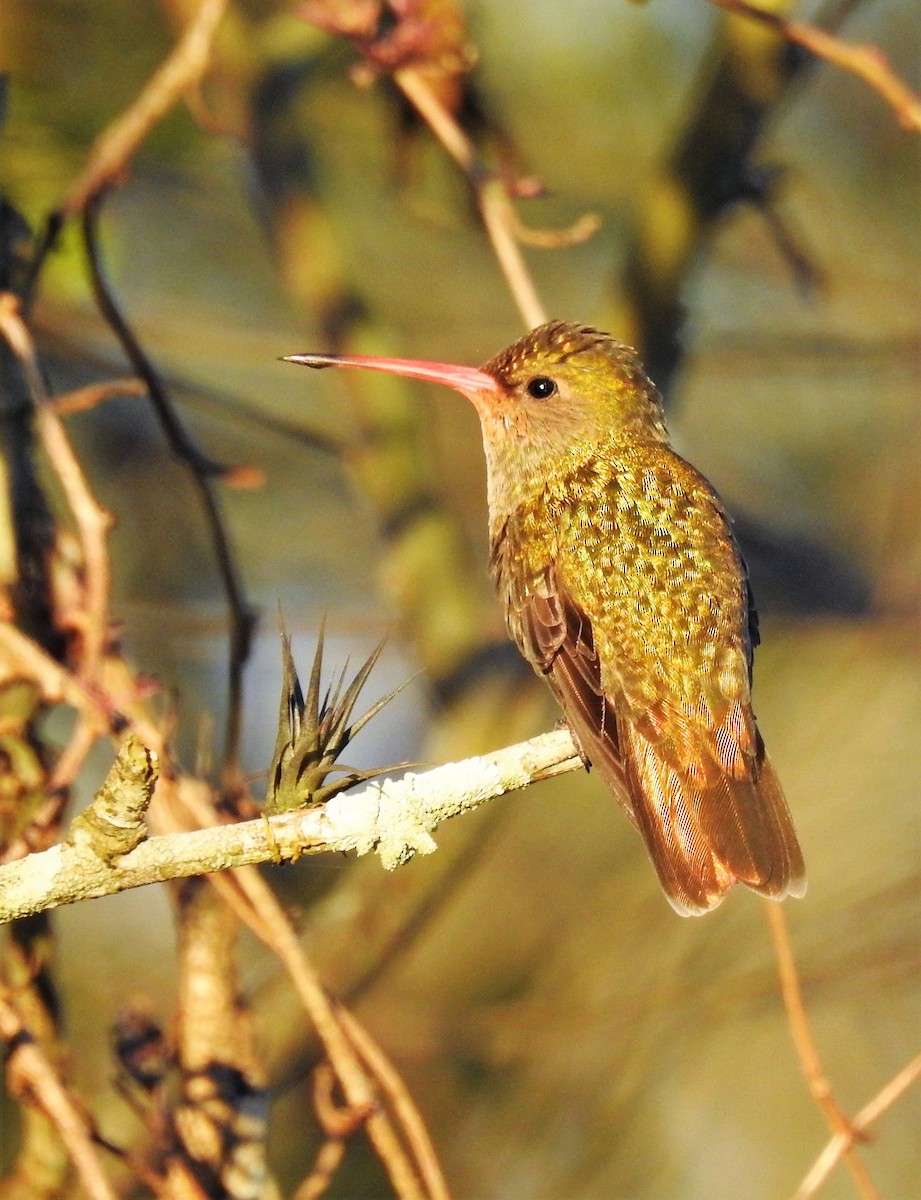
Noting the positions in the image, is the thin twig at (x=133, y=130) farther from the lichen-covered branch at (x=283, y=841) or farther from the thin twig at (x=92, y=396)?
the lichen-covered branch at (x=283, y=841)

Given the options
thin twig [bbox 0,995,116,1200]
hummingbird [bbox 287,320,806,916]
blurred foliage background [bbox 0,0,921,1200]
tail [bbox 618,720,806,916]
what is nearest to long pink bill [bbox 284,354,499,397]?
hummingbird [bbox 287,320,806,916]

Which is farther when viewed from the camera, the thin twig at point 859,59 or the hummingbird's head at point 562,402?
the hummingbird's head at point 562,402

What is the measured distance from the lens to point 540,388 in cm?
349

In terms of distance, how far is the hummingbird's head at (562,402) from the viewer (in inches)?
136

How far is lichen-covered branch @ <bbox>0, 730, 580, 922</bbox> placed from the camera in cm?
182

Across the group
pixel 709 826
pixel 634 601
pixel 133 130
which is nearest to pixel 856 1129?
pixel 709 826

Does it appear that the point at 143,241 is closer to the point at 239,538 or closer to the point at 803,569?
the point at 239,538

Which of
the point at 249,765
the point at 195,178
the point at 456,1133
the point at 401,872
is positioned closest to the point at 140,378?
the point at 401,872

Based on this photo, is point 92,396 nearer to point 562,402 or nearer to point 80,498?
point 80,498

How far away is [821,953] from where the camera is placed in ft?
19.0

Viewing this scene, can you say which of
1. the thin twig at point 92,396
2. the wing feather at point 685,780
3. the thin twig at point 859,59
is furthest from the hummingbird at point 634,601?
the thin twig at point 859,59

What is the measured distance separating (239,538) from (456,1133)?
2867 millimetres

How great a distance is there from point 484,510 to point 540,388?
3346 millimetres

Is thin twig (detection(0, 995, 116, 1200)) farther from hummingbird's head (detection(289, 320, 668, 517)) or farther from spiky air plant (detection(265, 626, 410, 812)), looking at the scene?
hummingbird's head (detection(289, 320, 668, 517))
